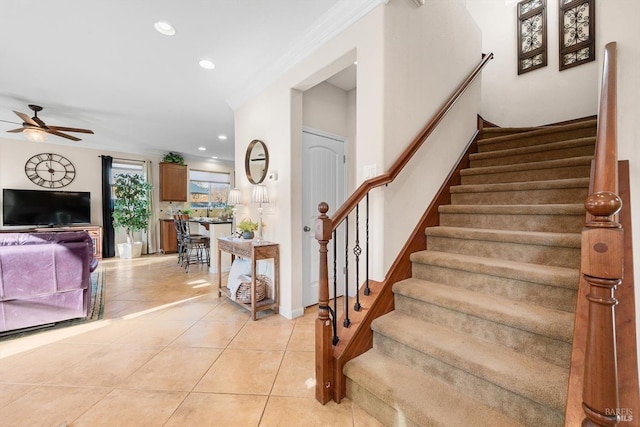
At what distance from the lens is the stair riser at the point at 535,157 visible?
2387 millimetres

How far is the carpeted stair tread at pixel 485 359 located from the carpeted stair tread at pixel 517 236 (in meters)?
0.74

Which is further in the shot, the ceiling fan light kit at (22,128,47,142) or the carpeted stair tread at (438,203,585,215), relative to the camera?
the ceiling fan light kit at (22,128,47,142)

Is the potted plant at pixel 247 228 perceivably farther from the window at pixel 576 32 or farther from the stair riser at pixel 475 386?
the window at pixel 576 32

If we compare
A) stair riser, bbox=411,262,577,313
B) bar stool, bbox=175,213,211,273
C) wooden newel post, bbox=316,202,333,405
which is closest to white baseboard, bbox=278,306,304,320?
wooden newel post, bbox=316,202,333,405

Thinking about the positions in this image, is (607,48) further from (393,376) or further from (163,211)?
(163,211)

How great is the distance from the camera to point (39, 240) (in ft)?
8.47

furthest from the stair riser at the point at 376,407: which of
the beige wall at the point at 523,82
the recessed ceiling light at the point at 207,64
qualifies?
the beige wall at the point at 523,82

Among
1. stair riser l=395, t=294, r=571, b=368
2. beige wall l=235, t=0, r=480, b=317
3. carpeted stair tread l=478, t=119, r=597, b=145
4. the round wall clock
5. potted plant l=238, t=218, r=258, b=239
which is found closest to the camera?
stair riser l=395, t=294, r=571, b=368

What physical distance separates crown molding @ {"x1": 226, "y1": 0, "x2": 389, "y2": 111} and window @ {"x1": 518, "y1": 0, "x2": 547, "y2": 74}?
3236 millimetres

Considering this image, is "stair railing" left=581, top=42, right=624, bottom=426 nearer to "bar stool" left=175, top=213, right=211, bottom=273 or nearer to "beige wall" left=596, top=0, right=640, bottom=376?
"beige wall" left=596, top=0, right=640, bottom=376

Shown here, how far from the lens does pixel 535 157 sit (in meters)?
2.61

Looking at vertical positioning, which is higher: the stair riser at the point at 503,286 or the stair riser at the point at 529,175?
the stair riser at the point at 529,175

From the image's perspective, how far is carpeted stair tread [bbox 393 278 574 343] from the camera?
4.20 ft

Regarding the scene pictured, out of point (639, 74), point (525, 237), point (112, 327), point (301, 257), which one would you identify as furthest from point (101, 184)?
point (639, 74)
